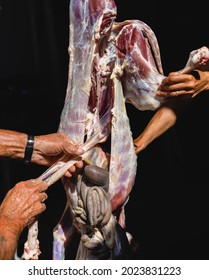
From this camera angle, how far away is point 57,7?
2.87 metres

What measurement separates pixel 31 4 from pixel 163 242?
1.29 metres

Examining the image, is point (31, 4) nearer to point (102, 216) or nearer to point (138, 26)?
point (138, 26)

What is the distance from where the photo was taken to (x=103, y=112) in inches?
68.6

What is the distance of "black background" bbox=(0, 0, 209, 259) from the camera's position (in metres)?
2.53

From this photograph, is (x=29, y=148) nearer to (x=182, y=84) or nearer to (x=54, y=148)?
(x=54, y=148)

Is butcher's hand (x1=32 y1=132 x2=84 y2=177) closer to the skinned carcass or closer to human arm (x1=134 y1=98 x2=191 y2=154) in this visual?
the skinned carcass

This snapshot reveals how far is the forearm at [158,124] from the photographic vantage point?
177 cm

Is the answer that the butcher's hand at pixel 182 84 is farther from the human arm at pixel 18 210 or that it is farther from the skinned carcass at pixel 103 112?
the human arm at pixel 18 210

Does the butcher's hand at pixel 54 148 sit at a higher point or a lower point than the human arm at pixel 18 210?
higher

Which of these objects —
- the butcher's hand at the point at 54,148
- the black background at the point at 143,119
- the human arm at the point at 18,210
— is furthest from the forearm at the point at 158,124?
the black background at the point at 143,119

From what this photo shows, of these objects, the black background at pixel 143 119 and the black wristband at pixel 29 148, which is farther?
the black background at pixel 143 119

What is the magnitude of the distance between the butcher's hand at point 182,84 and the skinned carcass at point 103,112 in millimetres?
21

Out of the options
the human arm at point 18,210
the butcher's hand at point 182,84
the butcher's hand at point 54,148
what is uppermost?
the butcher's hand at point 182,84

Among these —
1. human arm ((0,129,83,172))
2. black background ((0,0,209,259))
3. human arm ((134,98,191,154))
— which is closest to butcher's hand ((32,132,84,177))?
A: human arm ((0,129,83,172))
